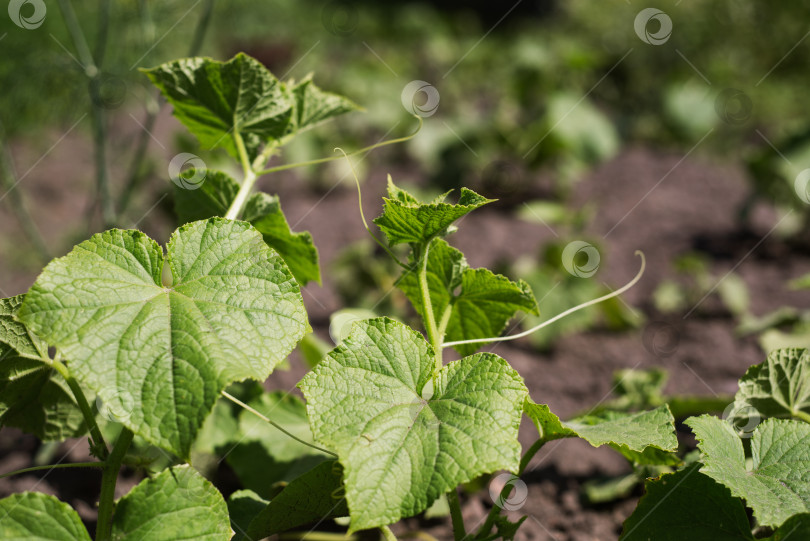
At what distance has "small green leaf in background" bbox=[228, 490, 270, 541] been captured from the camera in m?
1.21

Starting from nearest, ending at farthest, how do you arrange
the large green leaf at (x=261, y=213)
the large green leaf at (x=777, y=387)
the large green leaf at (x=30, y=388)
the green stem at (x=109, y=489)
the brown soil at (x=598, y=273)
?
the green stem at (x=109, y=489), the large green leaf at (x=30, y=388), the large green leaf at (x=777, y=387), the large green leaf at (x=261, y=213), the brown soil at (x=598, y=273)

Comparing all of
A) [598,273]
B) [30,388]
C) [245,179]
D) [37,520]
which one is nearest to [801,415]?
[245,179]

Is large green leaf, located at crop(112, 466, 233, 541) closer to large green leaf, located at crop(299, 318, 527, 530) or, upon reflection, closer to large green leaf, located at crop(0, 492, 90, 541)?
large green leaf, located at crop(0, 492, 90, 541)

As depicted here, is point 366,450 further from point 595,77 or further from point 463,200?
point 595,77

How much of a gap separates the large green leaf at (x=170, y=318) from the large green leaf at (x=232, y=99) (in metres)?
0.34

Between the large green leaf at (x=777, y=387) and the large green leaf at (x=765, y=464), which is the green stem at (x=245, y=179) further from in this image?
the large green leaf at (x=777, y=387)

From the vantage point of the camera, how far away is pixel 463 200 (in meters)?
1.07

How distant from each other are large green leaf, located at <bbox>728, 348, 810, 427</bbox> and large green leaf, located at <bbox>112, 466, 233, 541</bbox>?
3.07 feet

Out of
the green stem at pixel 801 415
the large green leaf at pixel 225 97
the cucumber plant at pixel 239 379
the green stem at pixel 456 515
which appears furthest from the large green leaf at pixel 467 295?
the green stem at pixel 801 415

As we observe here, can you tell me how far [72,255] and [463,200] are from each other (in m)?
0.60

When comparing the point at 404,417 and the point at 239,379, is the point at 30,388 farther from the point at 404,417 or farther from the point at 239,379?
the point at 404,417

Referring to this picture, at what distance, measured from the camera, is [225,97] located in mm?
1325

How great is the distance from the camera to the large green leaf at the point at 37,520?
920 mm

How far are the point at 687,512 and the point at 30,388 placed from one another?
1.14 metres
